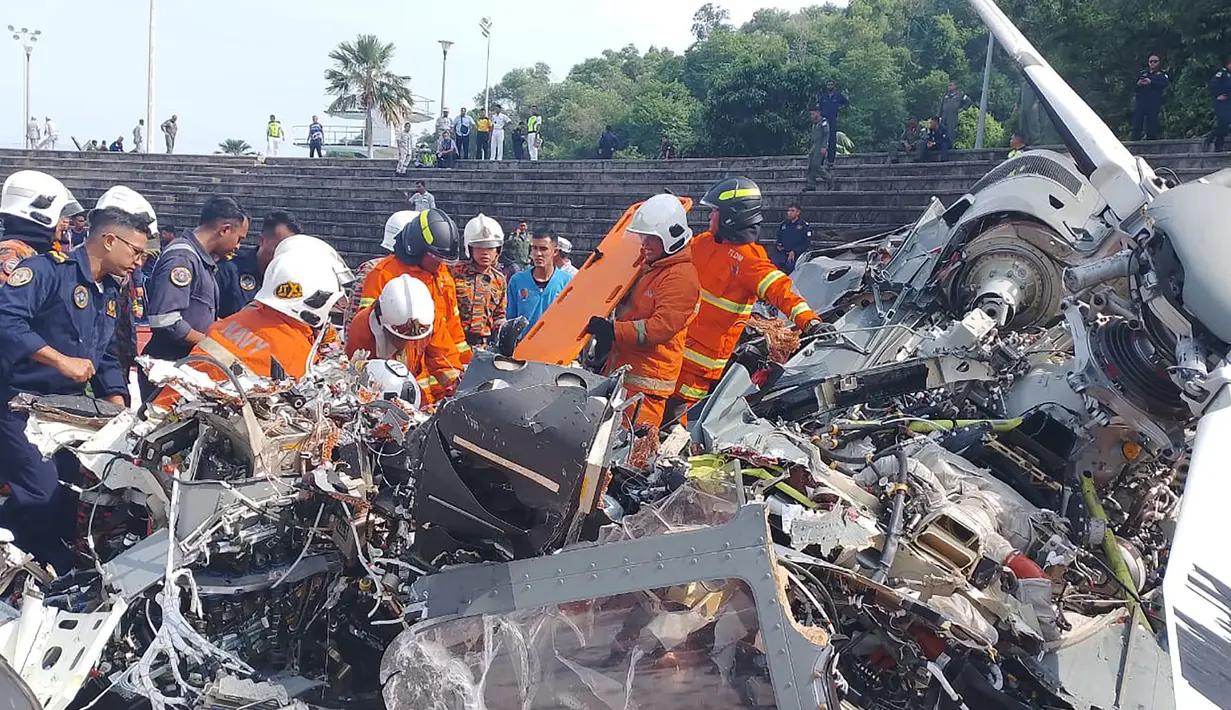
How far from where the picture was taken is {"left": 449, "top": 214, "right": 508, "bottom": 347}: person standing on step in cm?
643

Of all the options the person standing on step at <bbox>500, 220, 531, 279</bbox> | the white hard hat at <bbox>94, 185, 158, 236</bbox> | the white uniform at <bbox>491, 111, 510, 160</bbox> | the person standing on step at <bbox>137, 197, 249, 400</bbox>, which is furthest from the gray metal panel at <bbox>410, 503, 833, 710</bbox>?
the white uniform at <bbox>491, 111, 510, 160</bbox>

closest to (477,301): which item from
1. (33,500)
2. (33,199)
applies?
(33,199)

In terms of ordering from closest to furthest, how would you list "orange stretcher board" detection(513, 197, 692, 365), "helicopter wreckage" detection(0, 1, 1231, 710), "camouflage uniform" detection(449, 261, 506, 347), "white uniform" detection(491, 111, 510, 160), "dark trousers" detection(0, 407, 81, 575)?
"helicopter wreckage" detection(0, 1, 1231, 710) → "dark trousers" detection(0, 407, 81, 575) → "orange stretcher board" detection(513, 197, 692, 365) → "camouflage uniform" detection(449, 261, 506, 347) → "white uniform" detection(491, 111, 510, 160)

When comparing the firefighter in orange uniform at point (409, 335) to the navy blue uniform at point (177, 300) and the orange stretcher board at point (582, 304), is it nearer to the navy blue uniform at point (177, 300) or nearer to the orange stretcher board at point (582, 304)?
Answer: the orange stretcher board at point (582, 304)

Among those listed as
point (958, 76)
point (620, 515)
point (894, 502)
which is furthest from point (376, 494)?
point (958, 76)

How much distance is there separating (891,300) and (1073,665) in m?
4.21

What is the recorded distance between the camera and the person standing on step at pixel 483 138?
23609 mm

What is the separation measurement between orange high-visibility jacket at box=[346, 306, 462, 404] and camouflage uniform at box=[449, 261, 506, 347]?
1.42 metres

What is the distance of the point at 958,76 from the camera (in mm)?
28922

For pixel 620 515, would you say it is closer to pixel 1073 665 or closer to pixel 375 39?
pixel 1073 665

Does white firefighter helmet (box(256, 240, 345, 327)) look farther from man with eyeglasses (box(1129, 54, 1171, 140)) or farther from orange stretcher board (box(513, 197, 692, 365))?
man with eyeglasses (box(1129, 54, 1171, 140))

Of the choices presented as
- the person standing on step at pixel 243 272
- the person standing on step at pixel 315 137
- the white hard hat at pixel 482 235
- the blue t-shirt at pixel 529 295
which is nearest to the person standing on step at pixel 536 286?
the blue t-shirt at pixel 529 295

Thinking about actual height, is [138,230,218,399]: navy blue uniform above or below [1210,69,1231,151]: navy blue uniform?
below

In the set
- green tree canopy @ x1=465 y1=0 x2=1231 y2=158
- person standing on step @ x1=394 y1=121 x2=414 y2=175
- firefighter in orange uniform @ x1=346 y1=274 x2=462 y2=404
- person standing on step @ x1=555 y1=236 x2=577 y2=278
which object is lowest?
firefighter in orange uniform @ x1=346 y1=274 x2=462 y2=404
